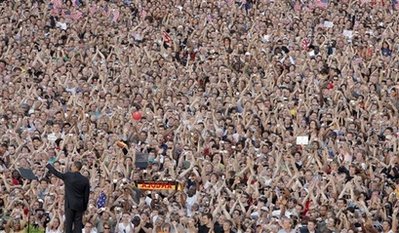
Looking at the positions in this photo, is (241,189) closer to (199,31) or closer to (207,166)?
(207,166)

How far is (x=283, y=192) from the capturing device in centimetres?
Result: 2555

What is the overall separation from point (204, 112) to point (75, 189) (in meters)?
7.92

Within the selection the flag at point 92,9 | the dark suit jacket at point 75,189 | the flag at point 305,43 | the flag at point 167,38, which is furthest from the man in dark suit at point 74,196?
the flag at point 92,9

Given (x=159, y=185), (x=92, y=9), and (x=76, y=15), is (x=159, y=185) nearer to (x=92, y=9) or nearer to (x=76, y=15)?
(x=76, y=15)

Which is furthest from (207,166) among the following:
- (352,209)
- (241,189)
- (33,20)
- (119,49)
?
(33,20)

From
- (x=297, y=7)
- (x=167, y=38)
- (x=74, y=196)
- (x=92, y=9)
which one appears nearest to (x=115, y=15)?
Result: (x=92, y=9)

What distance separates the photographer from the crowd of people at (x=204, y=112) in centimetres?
2502

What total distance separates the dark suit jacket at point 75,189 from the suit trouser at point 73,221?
0.26ft

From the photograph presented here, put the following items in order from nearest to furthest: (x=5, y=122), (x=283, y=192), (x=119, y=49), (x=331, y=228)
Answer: (x=331, y=228) → (x=283, y=192) → (x=5, y=122) → (x=119, y=49)

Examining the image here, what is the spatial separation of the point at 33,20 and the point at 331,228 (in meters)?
12.4

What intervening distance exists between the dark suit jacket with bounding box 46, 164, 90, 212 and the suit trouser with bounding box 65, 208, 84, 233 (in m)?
0.08

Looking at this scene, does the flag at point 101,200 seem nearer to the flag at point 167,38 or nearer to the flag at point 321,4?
the flag at point 167,38

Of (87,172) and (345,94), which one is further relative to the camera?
(345,94)

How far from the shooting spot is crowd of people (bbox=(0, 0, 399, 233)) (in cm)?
2502
